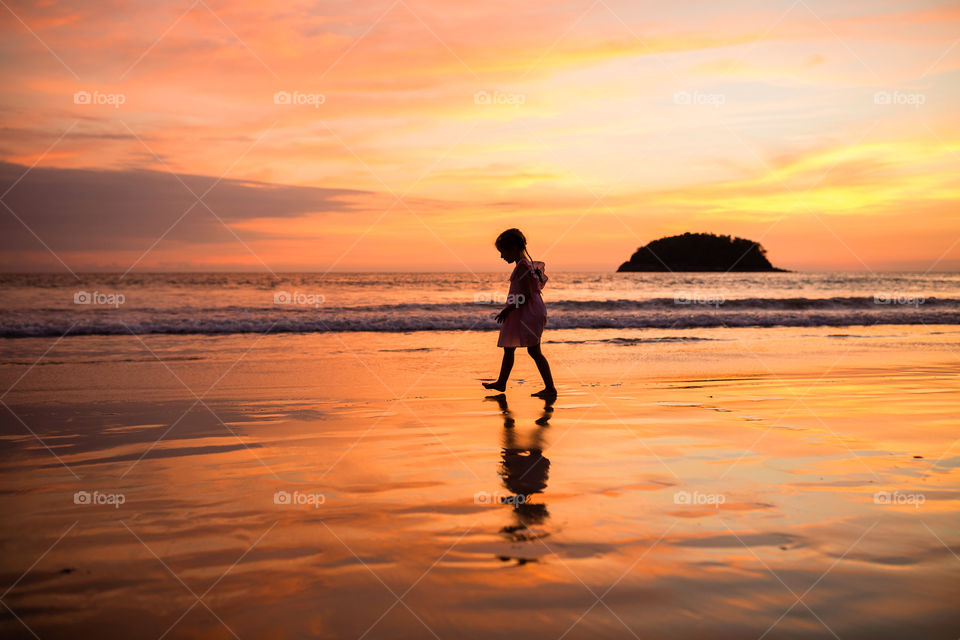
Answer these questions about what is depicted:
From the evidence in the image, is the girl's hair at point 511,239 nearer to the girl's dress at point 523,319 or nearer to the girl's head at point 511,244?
the girl's head at point 511,244

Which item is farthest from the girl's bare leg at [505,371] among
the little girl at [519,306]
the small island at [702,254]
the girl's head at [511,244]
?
the small island at [702,254]

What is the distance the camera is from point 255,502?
13.2ft

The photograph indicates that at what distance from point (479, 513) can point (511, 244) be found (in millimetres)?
4986

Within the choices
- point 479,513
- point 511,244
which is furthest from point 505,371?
point 479,513

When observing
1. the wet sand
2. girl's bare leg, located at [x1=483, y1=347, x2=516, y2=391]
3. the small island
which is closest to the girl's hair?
girl's bare leg, located at [x1=483, y1=347, x2=516, y2=391]

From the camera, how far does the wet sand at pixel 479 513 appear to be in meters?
2.67

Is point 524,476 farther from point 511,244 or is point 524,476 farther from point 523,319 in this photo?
point 511,244

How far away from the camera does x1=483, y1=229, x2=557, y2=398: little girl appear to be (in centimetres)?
826

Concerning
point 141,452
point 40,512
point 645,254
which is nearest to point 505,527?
point 40,512

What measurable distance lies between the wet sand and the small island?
74.1 m

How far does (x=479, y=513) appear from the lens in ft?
12.4

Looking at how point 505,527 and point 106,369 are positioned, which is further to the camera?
point 106,369

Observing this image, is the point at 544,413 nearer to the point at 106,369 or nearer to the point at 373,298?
the point at 106,369

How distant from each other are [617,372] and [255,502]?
723 centimetres
